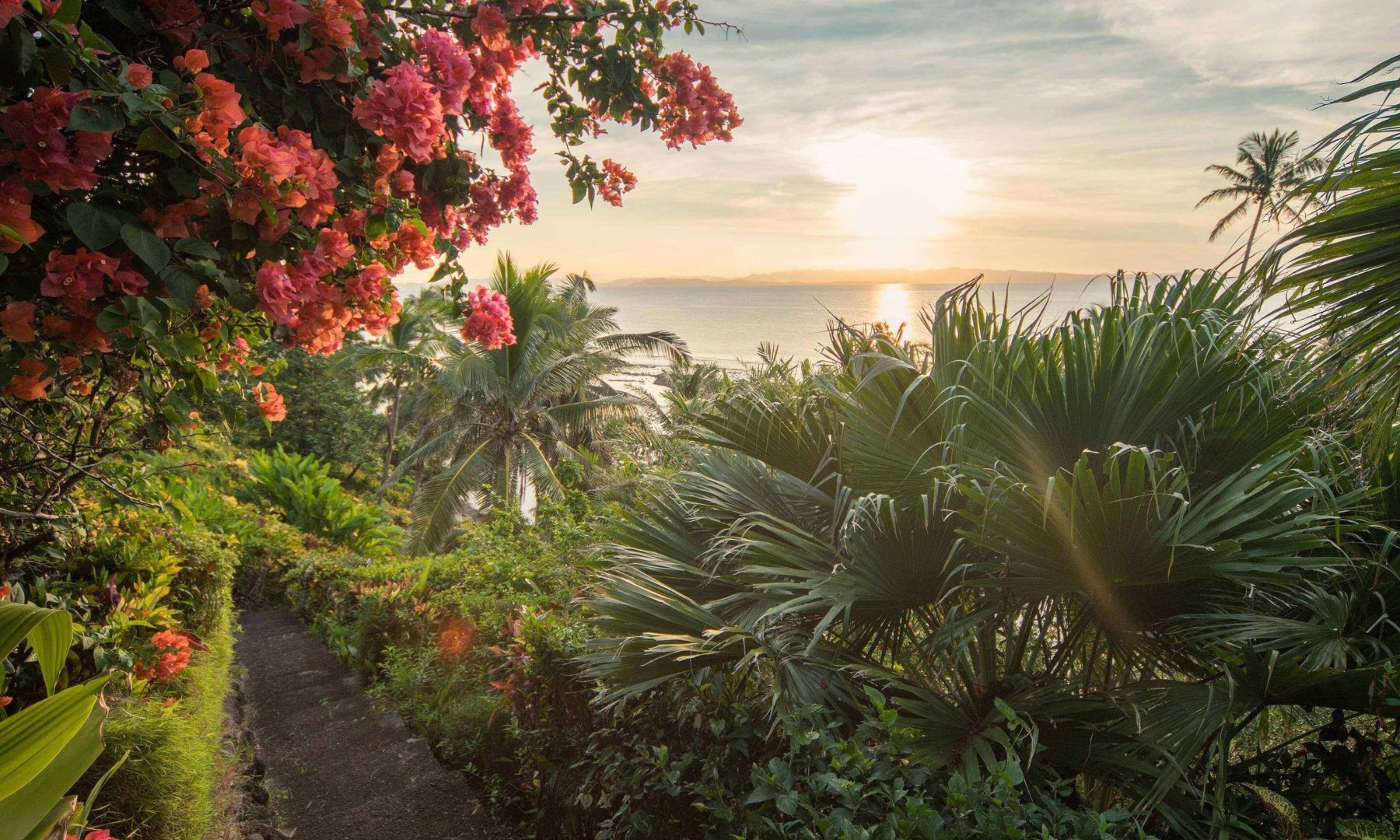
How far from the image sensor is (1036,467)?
2656 millimetres

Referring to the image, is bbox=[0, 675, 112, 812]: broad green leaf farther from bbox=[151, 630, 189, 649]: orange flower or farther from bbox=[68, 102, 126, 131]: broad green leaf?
bbox=[151, 630, 189, 649]: orange flower

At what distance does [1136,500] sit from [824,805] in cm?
125

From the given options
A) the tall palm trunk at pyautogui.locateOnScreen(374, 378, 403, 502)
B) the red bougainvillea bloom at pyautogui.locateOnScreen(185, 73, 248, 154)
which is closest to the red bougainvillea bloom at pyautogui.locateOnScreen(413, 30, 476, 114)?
the red bougainvillea bloom at pyautogui.locateOnScreen(185, 73, 248, 154)

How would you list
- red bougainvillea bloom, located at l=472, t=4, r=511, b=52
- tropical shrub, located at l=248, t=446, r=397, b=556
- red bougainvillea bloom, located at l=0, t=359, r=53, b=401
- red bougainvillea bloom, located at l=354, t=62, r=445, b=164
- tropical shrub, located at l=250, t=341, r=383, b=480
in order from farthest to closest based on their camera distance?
1. tropical shrub, located at l=250, t=341, r=383, b=480
2. tropical shrub, located at l=248, t=446, r=397, b=556
3. red bougainvillea bloom, located at l=472, t=4, r=511, b=52
4. red bougainvillea bloom, located at l=354, t=62, r=445, b=164
5. red bougainvillea bloom, located at l=0, t=359, r=53, b=401

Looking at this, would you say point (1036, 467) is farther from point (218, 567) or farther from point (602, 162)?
point (218, 567)

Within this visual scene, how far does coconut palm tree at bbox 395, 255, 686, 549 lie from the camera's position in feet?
52.7

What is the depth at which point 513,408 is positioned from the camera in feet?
57.9

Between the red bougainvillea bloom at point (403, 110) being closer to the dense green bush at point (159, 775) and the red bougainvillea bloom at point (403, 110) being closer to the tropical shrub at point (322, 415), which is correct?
the dense green bush at point (159, 775)

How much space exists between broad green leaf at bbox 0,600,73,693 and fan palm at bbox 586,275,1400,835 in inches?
63.3

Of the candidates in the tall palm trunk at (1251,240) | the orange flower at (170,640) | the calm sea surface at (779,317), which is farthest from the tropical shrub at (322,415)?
the tall palm trunk at (1251,240)

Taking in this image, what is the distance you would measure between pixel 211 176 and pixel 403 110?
0.50 meters

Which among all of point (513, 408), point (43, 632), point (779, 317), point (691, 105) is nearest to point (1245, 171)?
point (513, 408)

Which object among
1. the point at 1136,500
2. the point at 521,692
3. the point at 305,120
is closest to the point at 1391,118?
the point at 1136,500

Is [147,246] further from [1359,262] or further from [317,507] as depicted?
[317,507]
